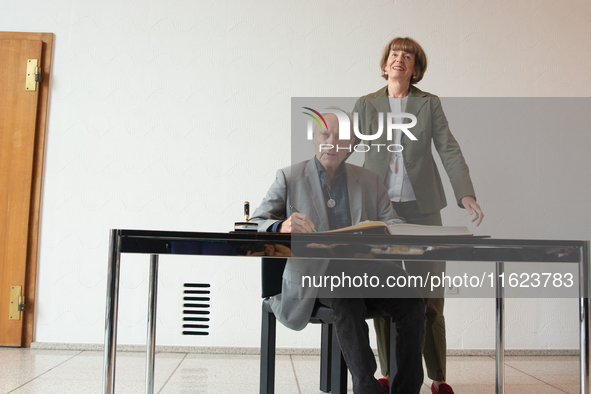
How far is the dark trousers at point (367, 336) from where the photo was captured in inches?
51.9

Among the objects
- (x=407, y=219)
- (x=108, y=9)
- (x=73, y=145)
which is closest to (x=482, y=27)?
(x=407, y=219)

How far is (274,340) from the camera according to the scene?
1626 mm

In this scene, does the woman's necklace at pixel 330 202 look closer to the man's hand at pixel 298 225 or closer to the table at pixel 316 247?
the man's hand at pixel 298 225

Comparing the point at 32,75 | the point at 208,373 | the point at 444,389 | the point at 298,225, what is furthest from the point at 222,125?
the point at 444,389

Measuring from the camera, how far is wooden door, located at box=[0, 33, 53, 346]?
2633 mm

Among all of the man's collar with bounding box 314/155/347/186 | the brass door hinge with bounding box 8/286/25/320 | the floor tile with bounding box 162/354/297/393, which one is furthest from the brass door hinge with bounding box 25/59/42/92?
the man's collar with bounding box 314/155/347/186

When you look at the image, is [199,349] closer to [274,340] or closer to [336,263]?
[274,340]

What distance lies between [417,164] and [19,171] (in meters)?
2.23

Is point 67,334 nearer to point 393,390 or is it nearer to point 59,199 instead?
point 59,199

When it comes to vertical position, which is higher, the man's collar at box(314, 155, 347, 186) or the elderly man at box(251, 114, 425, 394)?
the man's collar at box(314, 155, 347, 186)

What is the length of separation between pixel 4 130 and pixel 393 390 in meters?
2.60

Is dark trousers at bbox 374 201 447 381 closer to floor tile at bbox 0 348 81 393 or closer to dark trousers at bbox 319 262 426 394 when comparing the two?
dark trousers at bbox 319 262 426 394

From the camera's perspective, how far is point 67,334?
263cm

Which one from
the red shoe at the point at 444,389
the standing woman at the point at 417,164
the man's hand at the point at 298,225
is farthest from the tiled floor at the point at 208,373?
the man's hand at the point at 298,225
